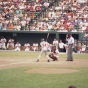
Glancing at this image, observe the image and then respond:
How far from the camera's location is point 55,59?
23.5 metres

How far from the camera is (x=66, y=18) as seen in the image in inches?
1339

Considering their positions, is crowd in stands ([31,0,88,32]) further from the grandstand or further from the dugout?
the dugout

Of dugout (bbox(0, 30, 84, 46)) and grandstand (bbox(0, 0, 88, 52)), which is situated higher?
grandstand (bbox(0, 0, 88, 52))

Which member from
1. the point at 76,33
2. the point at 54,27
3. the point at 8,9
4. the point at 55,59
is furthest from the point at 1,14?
the point at 55,59

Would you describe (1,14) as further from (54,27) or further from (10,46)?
(54,27)

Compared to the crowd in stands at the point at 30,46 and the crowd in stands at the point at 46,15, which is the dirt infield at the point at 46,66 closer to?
the crowd in stands at the point at 30,46

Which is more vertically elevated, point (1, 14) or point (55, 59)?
point (1, 14)

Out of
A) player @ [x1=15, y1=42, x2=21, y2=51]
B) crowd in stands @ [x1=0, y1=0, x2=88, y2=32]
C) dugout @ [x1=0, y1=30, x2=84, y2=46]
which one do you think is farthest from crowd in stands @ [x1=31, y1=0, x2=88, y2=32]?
player @ [x1=15, y1=42, x2=21, y2=51]

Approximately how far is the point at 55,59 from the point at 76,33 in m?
9.81

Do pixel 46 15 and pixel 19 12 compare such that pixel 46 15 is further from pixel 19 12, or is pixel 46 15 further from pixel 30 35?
pixel 19 12

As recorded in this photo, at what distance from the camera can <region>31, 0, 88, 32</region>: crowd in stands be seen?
109 ft

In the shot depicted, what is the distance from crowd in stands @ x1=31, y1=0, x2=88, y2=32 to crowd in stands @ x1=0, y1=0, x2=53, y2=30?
1.08m

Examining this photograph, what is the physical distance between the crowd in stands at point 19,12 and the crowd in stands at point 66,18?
42.7 inches

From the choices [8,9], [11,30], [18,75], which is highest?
[8,9]
